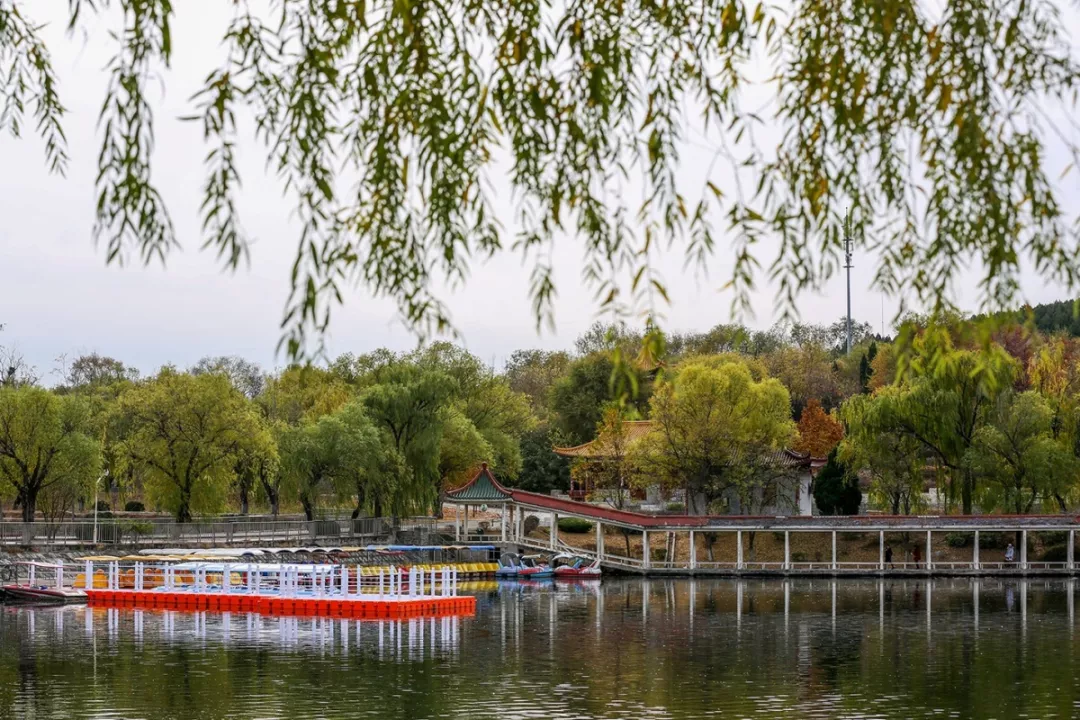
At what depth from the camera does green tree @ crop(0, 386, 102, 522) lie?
49.3m

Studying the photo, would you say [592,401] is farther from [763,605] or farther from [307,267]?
[307,267]

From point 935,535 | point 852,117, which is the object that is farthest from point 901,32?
point 935,535

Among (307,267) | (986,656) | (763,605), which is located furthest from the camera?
(763,605)

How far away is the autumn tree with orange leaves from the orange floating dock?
31.6 m

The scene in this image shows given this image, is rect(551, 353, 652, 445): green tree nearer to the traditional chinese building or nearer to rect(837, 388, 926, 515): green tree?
the traditional chinese building

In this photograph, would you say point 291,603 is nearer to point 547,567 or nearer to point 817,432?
point 547,567

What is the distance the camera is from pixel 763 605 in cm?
4319

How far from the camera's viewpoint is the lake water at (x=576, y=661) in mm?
24875

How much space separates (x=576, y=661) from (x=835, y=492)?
3076 centimetres

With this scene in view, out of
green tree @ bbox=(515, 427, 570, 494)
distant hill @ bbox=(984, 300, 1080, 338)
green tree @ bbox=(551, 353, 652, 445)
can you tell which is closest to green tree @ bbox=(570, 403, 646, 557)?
green tree @ bbox=(515, 427, 570, 494)

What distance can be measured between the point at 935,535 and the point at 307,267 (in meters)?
56.1

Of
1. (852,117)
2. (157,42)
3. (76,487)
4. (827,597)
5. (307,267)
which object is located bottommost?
(827,597)

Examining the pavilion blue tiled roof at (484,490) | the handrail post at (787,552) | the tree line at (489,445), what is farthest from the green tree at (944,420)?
the pavilion blue tiled roof at (484,490)

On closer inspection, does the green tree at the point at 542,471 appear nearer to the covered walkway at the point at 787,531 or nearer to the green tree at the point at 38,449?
the covered walkway at the point at 787,531
